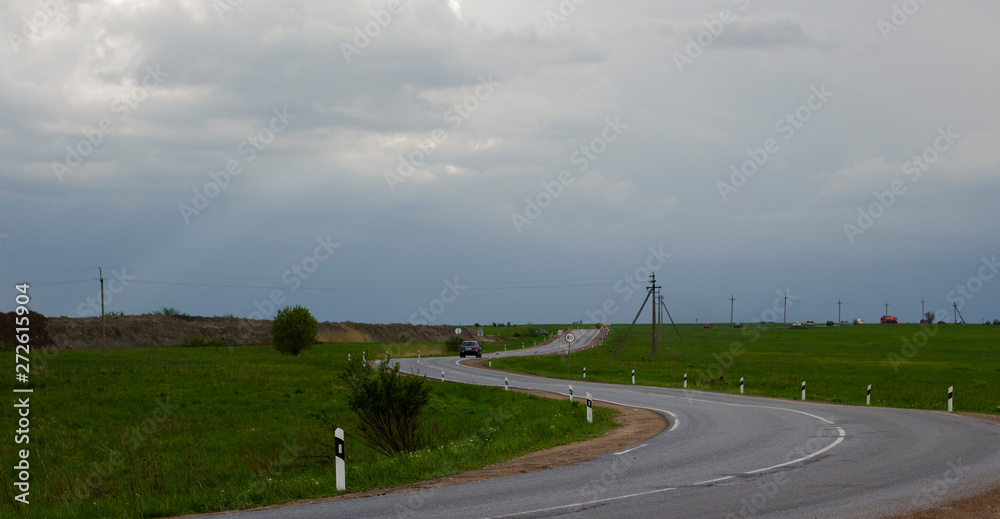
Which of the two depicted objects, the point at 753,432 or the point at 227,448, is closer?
the point at 753,432

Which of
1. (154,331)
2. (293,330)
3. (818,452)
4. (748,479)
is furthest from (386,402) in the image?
(154,331)

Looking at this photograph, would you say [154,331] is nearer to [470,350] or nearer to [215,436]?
[470,350]

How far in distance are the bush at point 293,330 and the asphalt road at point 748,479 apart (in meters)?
57.7

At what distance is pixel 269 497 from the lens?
11297 mm

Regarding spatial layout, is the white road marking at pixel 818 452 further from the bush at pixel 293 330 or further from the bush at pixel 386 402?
the bush at pixel 293 330

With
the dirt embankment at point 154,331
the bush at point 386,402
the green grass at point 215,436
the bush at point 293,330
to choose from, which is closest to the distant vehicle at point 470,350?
the bush at point 293,330

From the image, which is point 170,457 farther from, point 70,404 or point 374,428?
point 70,404

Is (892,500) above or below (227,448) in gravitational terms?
above

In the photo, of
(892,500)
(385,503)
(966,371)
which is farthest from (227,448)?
(966,371)

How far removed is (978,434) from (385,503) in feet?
47.7

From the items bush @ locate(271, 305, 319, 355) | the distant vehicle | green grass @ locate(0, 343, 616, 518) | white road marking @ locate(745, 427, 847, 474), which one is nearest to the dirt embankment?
bush @ locate(271, 305, 319, 355)

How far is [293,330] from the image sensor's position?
71875mm

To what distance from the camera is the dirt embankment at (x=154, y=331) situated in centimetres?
9038

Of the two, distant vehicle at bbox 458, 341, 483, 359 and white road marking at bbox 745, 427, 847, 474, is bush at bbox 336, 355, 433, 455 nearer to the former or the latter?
white road marking at bbox 745, 427, 847, 474
